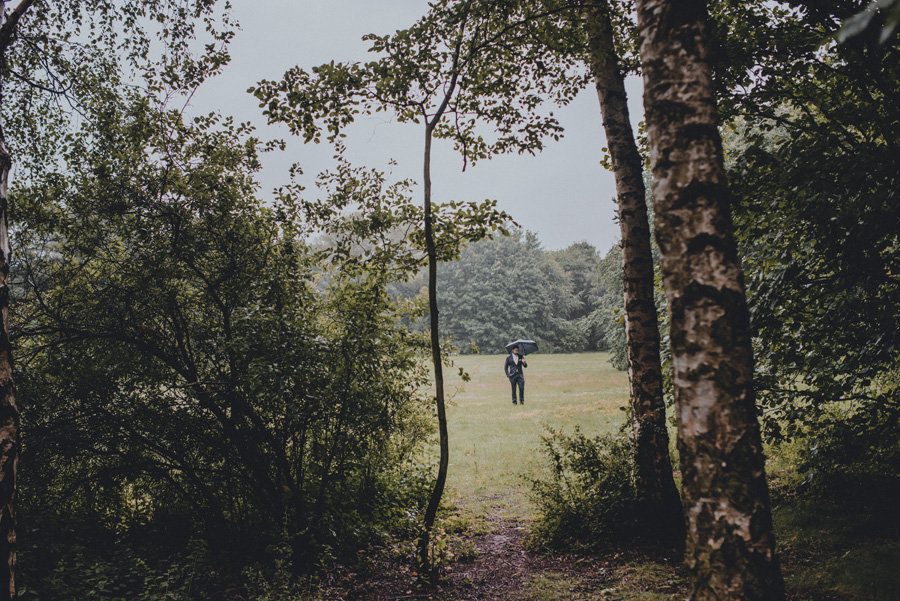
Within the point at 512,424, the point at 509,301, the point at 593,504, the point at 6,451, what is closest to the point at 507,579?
the point at 593,504

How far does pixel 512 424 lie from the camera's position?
13.0 metres

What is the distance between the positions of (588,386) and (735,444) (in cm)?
1861

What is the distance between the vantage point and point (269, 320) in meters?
4.64

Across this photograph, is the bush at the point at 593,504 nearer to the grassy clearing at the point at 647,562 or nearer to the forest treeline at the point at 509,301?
the grassy clearing at the point at 647,562

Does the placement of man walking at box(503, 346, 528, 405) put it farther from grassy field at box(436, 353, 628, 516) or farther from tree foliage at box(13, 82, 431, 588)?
tree foliage at box(13, 82, 431, 588)

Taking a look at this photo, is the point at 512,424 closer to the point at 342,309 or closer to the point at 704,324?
the point at 342,309

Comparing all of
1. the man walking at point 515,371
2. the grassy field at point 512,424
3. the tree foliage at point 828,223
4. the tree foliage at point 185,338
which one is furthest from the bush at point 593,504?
the man walking at point 515,371

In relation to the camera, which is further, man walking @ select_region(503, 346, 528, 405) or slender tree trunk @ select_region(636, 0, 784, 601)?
man walking @ select_region(503, 346, 528, 405)

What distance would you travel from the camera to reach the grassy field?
802 centimetres

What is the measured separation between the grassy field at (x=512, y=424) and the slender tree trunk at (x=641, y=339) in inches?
62.9

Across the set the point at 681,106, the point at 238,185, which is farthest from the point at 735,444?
the point at 238,185

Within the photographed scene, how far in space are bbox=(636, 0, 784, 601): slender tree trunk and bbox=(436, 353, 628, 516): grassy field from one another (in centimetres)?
323

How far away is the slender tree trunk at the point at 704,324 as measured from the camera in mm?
1783

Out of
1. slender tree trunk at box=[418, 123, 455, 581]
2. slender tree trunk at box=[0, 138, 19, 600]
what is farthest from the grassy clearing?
slender tree trunk at box=[0, 138, 19, 600]
